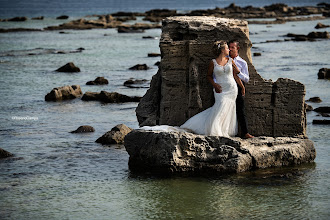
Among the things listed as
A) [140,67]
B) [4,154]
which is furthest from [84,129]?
[140,67]

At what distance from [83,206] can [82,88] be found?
52.7 ft

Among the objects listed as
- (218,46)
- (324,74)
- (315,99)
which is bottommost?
(315,99)

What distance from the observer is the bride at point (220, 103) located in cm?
1319

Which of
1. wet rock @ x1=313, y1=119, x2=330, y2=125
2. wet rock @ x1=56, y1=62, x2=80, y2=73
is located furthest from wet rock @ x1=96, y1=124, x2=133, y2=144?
wet rock @ x1=56, y1=62, x2=80, y2=73

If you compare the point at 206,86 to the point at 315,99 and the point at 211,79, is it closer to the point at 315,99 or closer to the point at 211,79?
the point at 211,79

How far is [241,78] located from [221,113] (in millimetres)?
959

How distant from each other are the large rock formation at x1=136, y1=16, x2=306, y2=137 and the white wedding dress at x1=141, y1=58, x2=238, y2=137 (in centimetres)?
58

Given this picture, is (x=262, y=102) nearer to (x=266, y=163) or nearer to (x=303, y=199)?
(x=266, y=163)

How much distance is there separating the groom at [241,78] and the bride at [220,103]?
17 centimetres

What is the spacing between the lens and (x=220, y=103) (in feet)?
43.4

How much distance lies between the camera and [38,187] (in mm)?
12664

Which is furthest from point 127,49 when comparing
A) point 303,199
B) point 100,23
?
point 303,199

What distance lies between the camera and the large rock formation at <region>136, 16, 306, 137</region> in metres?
13.8

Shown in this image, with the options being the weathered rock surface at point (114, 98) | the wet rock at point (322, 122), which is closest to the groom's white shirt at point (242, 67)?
the wet rock at point (322, 122)
